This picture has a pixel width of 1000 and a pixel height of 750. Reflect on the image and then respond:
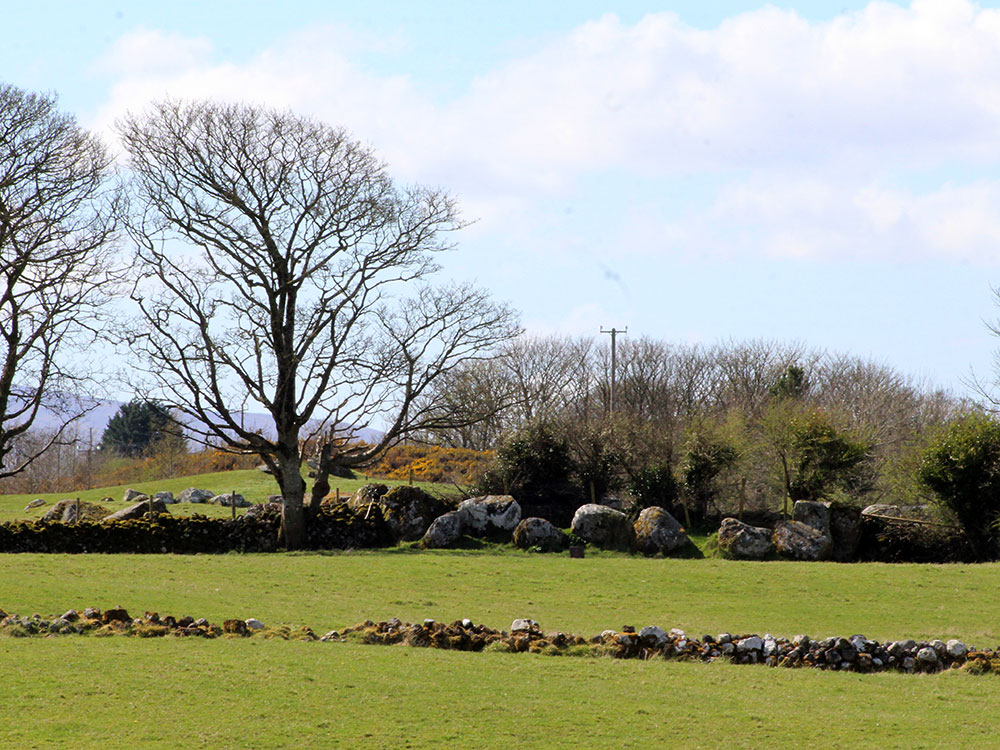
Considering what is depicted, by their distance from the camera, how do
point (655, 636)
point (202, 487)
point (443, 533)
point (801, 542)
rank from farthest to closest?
point (202, 487) → point (443, 533) → point (801, 542) → point (655, 636)

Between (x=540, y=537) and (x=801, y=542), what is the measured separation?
7.55 meters

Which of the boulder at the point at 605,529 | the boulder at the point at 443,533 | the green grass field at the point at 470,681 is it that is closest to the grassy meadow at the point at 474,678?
the green grass field at the point at 470,681

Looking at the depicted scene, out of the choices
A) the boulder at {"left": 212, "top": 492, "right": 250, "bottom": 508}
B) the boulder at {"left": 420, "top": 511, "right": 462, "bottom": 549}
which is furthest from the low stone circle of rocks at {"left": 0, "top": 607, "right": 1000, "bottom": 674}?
the boulder at {"left": 212, "top": 492, "right": 250, "bottom": 508}

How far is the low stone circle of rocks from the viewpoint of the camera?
1380cm

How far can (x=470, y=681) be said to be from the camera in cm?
1204

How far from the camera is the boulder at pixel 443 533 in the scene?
31750 millimetres

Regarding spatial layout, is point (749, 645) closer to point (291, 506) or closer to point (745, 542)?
point (745, 542)

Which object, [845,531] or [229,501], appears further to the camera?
[229,501]

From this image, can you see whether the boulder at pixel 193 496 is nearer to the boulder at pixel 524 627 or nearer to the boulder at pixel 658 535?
the boulder at pixel 658 535

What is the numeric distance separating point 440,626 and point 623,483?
78.0ft

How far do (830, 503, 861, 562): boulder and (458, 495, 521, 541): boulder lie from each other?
9.66 meters

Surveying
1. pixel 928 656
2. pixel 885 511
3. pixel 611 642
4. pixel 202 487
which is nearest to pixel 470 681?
pixel 611 642

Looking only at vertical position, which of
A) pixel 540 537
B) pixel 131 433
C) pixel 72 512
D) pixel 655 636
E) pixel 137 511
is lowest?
pixel 655 636

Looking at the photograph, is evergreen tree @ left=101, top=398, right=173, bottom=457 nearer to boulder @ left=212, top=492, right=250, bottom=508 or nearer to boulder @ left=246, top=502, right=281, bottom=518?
boulder @ left=212, top=492, right=250, bottom=508
